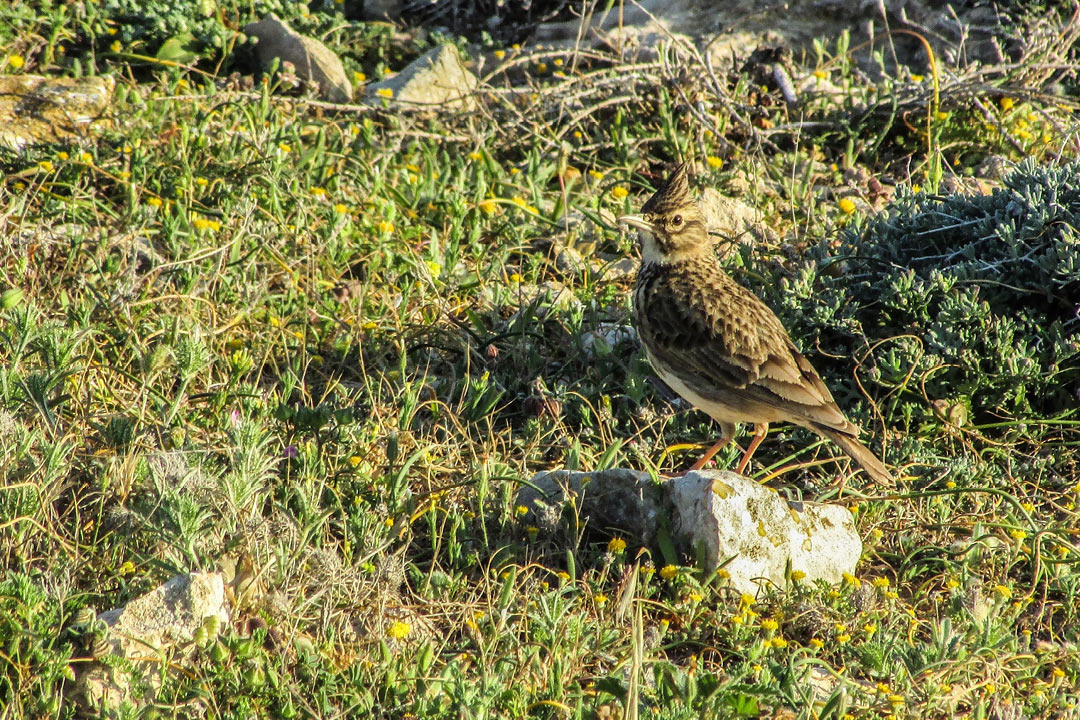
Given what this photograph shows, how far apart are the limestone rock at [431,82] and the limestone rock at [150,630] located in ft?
15.0

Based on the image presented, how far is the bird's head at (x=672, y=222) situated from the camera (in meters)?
5.38

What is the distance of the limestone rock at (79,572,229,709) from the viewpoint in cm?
343

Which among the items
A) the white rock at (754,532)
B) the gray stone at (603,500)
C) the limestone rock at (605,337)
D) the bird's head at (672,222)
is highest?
the bird's head at (672,222)

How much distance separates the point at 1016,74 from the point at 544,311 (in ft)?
12.7

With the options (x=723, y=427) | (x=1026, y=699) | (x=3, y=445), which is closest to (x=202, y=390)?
(x=3, y=445)

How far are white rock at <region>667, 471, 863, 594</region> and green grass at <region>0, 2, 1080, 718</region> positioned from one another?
0.12 m

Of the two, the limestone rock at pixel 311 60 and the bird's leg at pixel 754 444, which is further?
the limestone rock at pixel 311 60

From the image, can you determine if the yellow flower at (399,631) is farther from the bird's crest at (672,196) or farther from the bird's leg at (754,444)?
the bird's crest at (672,196)

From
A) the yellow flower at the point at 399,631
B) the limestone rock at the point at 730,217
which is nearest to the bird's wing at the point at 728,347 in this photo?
the limestone rock at the point at 730,217

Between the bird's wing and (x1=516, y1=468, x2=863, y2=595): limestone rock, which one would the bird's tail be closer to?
the bird's wing

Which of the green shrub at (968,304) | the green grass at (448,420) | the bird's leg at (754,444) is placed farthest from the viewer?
the green shrub at (968,304)

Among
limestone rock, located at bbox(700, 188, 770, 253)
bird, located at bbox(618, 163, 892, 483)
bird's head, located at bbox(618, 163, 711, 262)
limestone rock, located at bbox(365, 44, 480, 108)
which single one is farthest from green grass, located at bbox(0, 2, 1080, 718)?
bird's head, located at bbox(618, 163, 711, 262)

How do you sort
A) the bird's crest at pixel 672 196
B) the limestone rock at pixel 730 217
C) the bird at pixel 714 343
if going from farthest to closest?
the limestone rock at pixel 730 217
the bird's crest at pixel 672 196
the bird at pixel 714 343

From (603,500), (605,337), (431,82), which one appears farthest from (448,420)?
(431,82)
